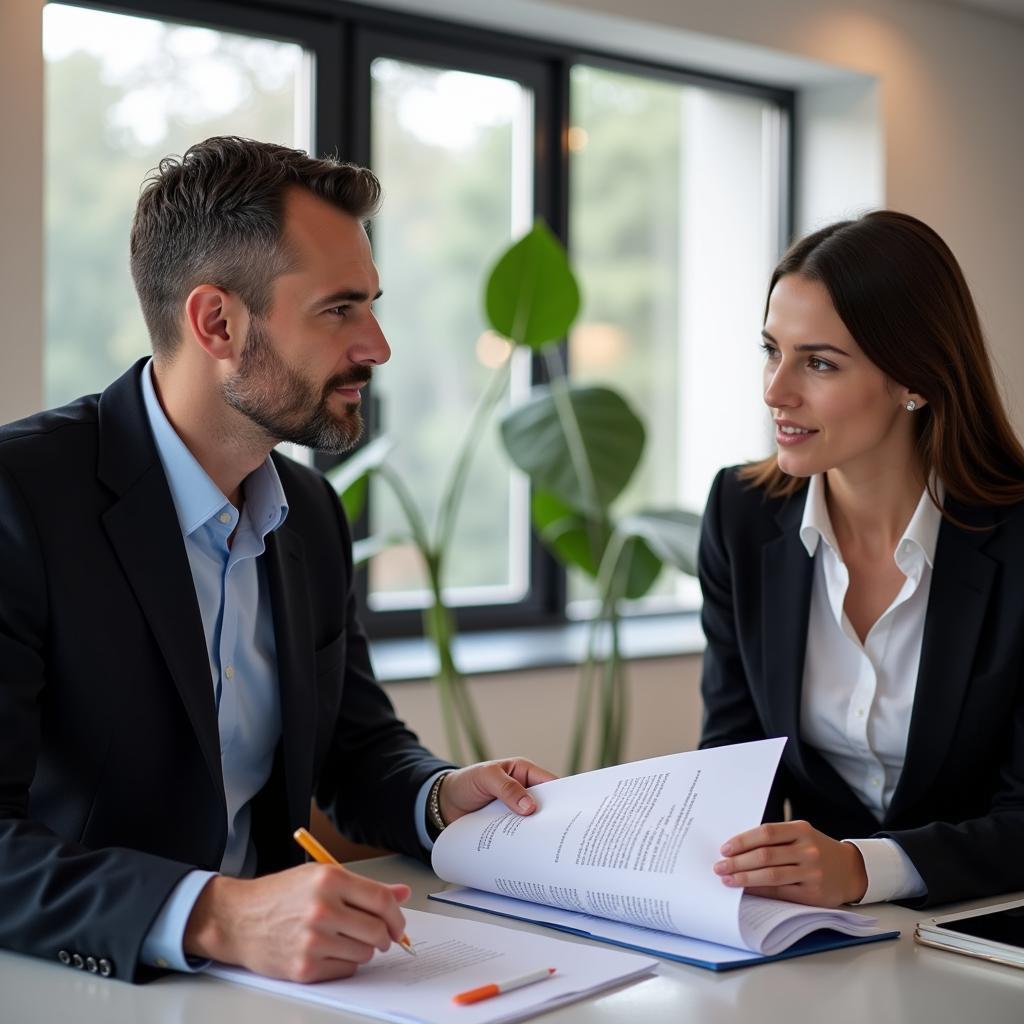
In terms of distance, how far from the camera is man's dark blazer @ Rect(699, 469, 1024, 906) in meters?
1.88

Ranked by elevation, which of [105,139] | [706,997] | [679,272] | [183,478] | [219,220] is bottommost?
[706,997]

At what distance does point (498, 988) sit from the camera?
3.90 ft

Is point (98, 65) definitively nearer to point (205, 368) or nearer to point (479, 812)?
point (205, 368)

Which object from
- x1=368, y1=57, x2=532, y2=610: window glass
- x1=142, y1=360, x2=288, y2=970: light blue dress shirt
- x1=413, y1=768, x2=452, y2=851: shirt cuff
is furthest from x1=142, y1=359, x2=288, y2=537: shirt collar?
x1=368, y1=57, x2=532, y2=610: window glass

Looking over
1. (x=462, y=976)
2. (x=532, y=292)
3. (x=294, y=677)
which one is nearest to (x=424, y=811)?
(x=294, y=677)

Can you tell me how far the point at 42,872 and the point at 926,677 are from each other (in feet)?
3.91

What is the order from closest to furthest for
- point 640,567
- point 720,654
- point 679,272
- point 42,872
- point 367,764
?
point 42,872, point 367,764, point 720,654, point 640,567, point 679,272

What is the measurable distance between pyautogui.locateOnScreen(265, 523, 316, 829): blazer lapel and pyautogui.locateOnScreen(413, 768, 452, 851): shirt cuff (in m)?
0.16

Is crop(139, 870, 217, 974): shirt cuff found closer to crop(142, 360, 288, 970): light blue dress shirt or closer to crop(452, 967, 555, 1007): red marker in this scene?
crop(452, 967, 555, 1007): red marker

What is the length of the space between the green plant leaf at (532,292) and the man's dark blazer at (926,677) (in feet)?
5.32

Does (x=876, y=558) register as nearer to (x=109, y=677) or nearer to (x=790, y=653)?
(x=790, y=653)

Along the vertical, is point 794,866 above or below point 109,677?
below

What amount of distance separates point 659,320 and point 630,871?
368 centimetres

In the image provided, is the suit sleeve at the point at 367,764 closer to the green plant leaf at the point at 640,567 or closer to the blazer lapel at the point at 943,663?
the blazer lapel at the point at 943,663
